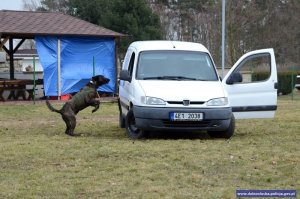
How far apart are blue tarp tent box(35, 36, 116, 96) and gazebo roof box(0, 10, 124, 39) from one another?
0.34 m

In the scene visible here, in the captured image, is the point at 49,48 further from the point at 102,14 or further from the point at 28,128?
the point at 102,14

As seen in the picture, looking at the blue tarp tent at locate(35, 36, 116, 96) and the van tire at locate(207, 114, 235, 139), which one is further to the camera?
the blue tarp tent at locate(35, 36, 116, 96)

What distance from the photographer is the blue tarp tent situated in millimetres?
22844

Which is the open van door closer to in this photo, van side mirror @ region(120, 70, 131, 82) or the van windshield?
the van windshield

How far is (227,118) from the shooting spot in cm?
1020

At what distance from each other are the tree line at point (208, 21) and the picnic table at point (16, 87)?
46.1 feet

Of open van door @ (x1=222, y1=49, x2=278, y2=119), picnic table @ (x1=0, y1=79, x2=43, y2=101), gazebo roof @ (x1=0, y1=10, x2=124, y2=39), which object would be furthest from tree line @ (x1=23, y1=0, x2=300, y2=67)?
open van door @ (x1=222, y1=49, x2=278, y2=119)

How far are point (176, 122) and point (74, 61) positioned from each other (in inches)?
552

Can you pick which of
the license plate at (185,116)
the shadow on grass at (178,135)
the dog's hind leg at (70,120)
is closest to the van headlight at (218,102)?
the license plate at (185,116)

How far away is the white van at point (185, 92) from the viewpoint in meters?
9.93

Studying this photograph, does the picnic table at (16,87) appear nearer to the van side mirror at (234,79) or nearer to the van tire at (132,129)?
the van tire at (132,129)

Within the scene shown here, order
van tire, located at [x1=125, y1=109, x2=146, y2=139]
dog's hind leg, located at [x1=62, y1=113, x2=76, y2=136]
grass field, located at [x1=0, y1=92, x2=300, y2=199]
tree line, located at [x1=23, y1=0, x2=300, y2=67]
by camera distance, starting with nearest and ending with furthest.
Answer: grass field, located at [x1=0, y1=92, x2=300, y2=199] < van tire, located at [x1=125, y1=109, x2=146, y2=139] < dog's hind leg, located at [x1=62, y1=113, x2=76, y2=136] < tree line, located at [x1=23, y1=0, x2=300, y2=67]

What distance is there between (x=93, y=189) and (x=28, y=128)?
7020 mm

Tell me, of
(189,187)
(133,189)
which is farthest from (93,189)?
(189,187)
